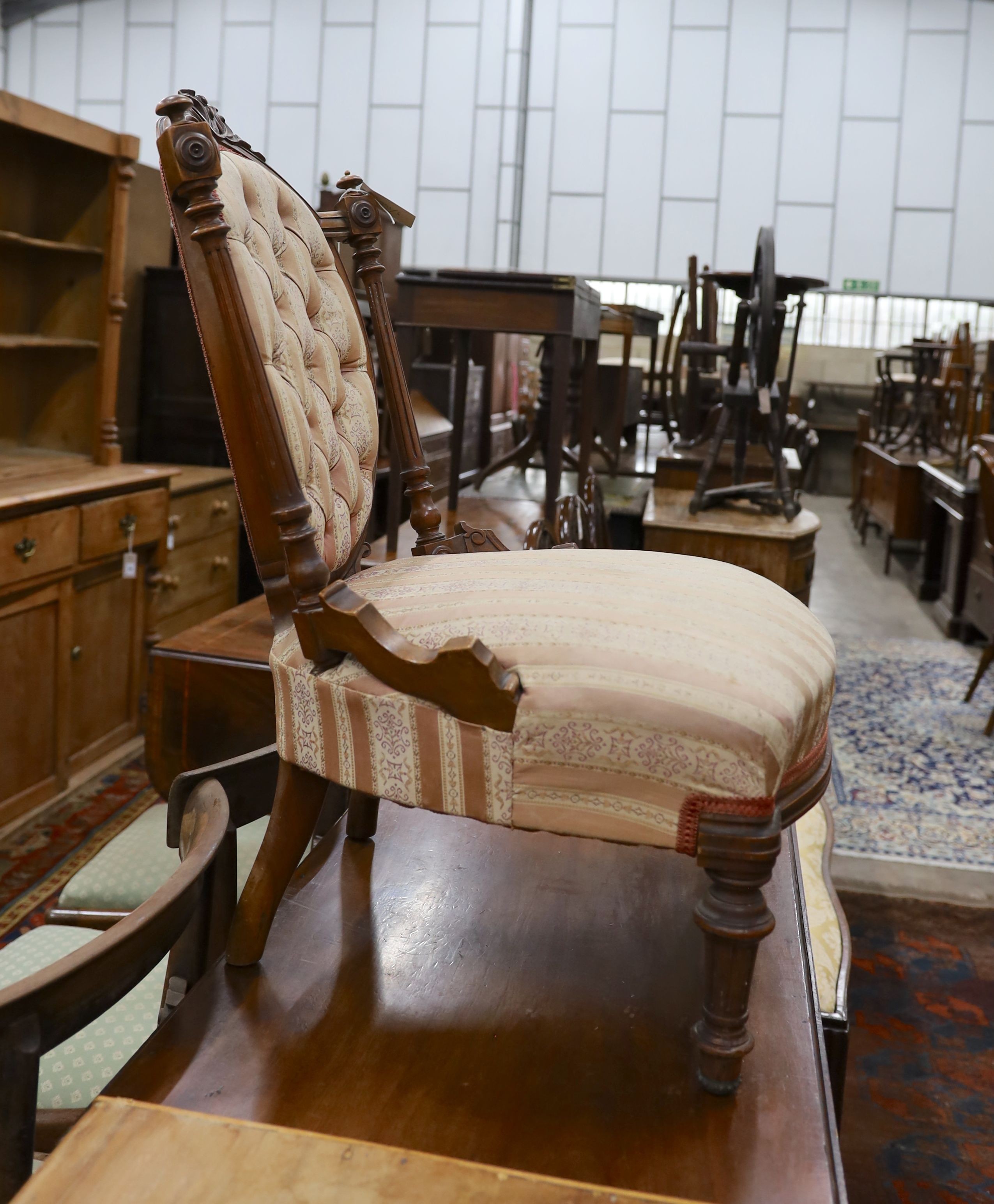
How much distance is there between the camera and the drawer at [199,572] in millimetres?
3621

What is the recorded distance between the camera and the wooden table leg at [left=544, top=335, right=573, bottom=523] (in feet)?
9.89

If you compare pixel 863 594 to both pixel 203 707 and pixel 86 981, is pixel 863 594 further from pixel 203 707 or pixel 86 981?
pixel 86 981

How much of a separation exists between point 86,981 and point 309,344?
2.38 feet

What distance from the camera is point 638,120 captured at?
33.6 feet

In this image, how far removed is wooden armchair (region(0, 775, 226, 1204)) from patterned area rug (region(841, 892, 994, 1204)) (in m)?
1.19

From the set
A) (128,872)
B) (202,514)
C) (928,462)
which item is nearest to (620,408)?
(928,462)

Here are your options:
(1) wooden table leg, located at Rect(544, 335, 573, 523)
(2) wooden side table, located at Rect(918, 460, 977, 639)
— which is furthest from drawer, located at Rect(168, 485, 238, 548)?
(2) wooden side table, located at Rect(918, 460, 977, 639)

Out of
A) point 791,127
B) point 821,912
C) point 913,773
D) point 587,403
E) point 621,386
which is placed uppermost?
point 791,127

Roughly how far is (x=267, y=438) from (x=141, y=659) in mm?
2592

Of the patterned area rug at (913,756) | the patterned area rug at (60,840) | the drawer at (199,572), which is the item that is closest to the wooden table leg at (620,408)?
the patterned area rug at (913,756)

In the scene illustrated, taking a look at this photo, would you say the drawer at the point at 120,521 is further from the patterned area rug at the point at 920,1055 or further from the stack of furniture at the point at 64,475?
the patterned area rug at the point at 920,1055

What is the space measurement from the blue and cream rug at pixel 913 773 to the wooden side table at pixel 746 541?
2.10ft

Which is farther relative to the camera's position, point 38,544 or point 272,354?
point 38,544

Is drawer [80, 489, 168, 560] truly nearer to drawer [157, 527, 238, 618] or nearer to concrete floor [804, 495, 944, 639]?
drawer [157, 527, 238, 618]
